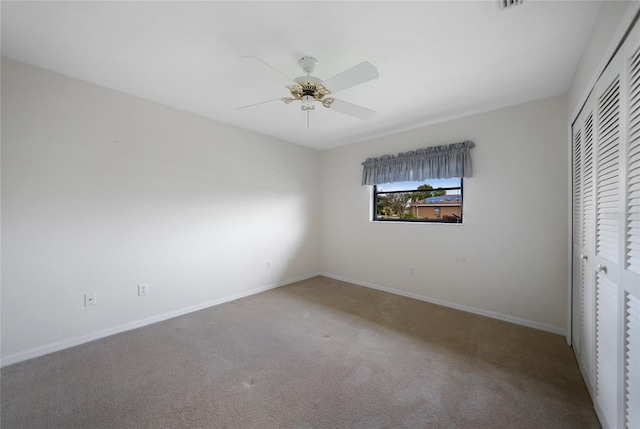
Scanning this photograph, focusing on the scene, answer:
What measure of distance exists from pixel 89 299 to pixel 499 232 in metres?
4.29

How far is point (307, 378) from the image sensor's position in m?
1.79

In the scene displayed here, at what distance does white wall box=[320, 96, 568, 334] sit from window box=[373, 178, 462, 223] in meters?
0.17

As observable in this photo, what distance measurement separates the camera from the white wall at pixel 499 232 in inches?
96.1

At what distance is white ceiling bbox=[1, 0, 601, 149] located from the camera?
1450 mm

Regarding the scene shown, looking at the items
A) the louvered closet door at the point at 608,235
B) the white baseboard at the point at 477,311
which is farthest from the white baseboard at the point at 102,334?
the louvered closet door at the point at 608,235

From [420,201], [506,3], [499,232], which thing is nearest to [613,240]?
[506,3]

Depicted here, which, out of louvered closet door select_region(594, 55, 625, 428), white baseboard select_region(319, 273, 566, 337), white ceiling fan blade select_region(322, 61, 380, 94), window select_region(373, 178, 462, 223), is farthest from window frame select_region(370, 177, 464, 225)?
white ceiling fan blade select_region(322, 61, 380, 94)

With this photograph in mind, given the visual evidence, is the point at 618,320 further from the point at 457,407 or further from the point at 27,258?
the point at 27,258

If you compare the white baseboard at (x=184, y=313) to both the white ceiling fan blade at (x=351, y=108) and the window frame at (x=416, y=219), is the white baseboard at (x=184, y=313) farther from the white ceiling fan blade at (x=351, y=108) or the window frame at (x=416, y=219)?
the white ceiling fan blade at (x=351, y=108)

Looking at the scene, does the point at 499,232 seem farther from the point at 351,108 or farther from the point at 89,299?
the point at 89,299

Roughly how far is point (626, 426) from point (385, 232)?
2770mm

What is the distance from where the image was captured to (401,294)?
3533mm

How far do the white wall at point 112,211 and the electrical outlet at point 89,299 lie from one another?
0.03 metres

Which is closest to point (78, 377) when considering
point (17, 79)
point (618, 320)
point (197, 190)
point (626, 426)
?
point (197, 190)
